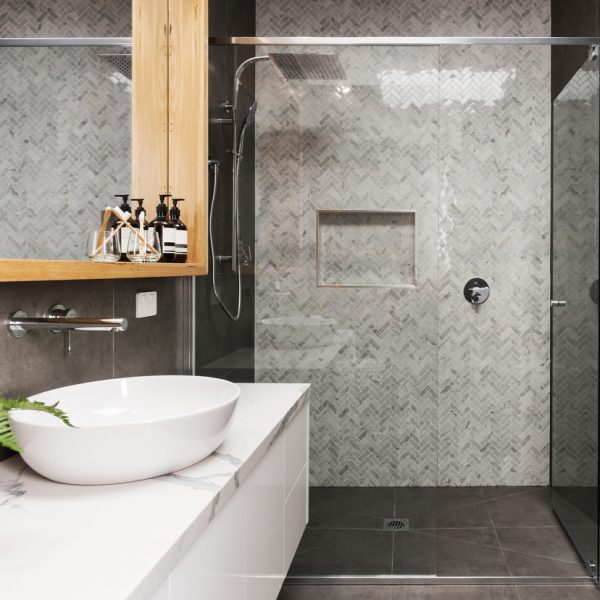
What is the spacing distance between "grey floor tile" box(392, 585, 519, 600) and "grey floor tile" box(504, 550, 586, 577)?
134 mm

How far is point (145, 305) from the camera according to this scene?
201 cm

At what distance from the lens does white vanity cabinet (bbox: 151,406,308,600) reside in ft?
3.26

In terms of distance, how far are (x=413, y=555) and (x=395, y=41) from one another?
1.96 metres

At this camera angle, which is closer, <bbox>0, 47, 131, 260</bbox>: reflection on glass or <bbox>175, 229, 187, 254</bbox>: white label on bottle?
<bbox>0, 47, 131, 260</bbox>: reflection on glass

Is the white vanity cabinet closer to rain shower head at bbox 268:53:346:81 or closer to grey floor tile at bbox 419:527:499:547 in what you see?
grey floor tile at bbox 419:527:499:547

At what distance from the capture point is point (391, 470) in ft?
7.64

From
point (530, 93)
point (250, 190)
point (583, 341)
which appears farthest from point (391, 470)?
point (530, 93)

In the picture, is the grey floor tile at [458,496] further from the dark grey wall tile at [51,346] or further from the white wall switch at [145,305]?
the dark grey wall tile at [51,346]

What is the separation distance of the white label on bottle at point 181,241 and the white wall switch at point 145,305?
0.20 meters

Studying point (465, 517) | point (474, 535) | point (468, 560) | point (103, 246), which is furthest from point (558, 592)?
point (103, 246)

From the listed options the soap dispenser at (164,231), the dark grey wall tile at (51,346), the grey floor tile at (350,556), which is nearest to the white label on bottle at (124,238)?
the dark grey wall tile at (51,346)

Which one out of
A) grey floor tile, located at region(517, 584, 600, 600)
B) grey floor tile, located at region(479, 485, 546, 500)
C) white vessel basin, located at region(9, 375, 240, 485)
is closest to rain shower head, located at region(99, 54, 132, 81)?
white vessel basin, located at region(9, 375, 240, 485)

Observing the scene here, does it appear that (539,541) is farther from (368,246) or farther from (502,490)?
(368,246)

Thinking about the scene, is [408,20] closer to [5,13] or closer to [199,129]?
[199,129]
